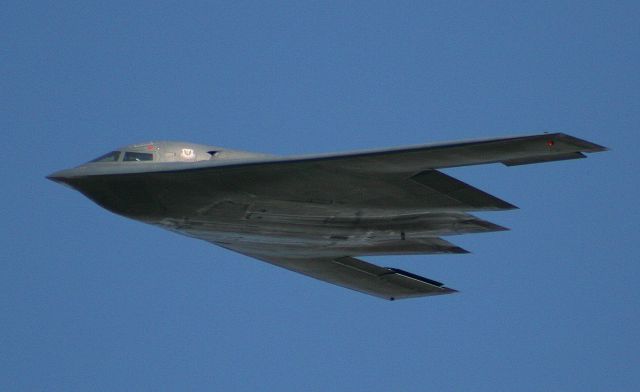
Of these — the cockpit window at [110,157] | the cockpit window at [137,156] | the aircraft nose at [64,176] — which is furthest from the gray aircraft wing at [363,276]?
the aircraft nose at [64,176]

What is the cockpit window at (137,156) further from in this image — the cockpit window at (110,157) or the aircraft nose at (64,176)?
the aircraft nose at (64,176)

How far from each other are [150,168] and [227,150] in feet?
5.44

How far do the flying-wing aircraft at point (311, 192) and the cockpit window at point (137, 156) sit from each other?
0.02 meters

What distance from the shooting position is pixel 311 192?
17469 millimetres

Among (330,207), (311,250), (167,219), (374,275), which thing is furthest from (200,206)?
(374,275)

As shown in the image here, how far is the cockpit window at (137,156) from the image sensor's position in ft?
60.2

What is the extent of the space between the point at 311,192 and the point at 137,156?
3061 millimetres

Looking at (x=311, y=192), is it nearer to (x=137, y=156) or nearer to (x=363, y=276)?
(x=137, y=156)

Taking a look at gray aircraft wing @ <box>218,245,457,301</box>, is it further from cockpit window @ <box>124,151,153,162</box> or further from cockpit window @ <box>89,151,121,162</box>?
cockpit window @ <box>89,151,121,162</box>

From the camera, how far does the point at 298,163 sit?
16297mm

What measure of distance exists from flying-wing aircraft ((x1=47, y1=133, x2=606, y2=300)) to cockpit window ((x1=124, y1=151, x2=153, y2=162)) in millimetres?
16

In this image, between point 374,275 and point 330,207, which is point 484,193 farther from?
point 374,275

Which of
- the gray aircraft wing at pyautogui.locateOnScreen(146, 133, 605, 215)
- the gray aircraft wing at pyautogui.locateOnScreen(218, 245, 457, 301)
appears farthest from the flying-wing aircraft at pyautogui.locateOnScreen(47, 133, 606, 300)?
the gray aircraft wing at pyautogui.locateOnScreen(218, 245, 457, 301)

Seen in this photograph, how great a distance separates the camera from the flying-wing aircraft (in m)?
16.0
